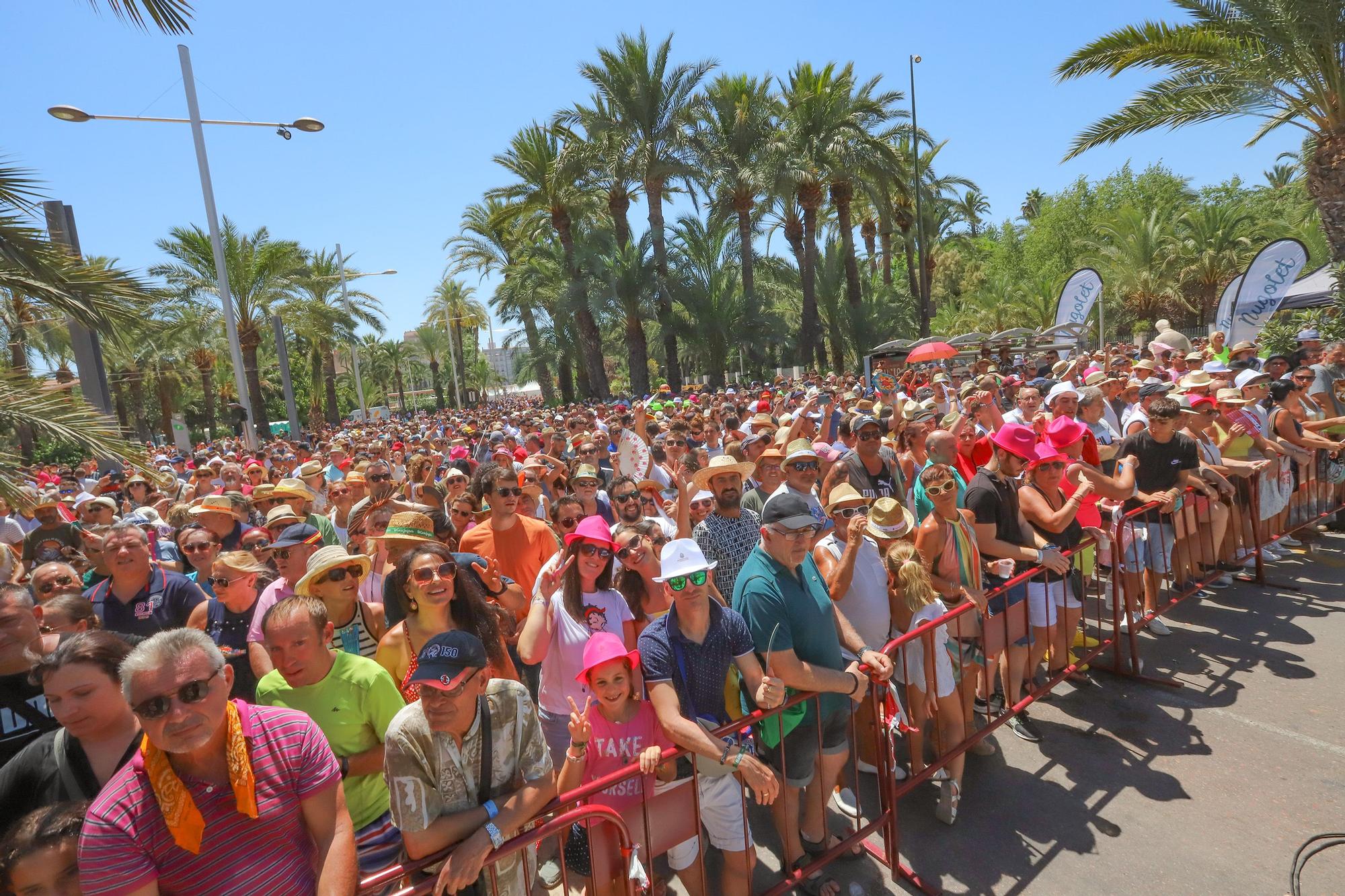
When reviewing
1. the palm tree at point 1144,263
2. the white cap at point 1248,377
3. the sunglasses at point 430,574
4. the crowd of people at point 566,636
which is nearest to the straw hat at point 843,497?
the crowd of people at point 566,636

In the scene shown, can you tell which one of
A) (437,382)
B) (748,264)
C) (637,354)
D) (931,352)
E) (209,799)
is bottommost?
(209,799)

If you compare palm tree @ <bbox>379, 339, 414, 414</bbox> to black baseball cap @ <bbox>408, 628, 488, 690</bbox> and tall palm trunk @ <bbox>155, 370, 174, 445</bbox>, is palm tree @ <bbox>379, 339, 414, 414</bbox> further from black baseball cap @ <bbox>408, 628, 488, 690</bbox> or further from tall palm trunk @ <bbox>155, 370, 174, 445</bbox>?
black baseball cap @ <bbox>408, 628, 488, 690</bbox>

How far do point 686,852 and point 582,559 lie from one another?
1412mm

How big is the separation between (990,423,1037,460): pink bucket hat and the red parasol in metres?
14.0

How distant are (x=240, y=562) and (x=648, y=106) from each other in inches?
885

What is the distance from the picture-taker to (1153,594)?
5.76m

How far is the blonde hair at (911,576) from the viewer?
3.74m

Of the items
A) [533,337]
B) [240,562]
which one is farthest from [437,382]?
[240,562]

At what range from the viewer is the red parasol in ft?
58.3

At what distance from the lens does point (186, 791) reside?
6.60ft

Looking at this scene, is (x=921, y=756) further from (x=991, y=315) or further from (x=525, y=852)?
(x=991, y=315)

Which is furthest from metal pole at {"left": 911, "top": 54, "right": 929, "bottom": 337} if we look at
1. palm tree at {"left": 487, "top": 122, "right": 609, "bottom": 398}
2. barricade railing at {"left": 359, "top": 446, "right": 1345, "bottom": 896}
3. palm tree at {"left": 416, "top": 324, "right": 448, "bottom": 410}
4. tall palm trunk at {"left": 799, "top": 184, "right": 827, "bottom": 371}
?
palm tree at {"left": 416, "top": 324, "right": 448, "bottom": 410}

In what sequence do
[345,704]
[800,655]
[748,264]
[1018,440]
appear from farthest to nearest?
[748,264] → [1018,440] → [800,655] → [345,704]

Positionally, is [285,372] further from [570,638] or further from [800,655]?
[800,655]
